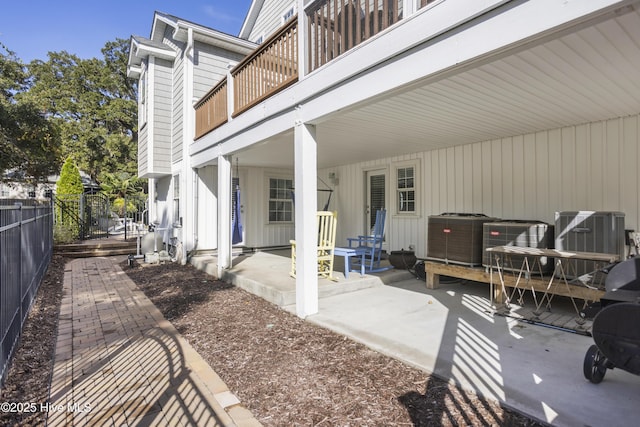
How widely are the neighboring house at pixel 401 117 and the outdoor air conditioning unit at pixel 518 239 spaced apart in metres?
1.00

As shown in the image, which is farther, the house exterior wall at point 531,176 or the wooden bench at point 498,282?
the house exterior wall at point 531,176

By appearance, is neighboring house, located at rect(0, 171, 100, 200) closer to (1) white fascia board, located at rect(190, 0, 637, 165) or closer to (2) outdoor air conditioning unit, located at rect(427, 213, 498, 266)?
(1) white fascia board, located at rect(190, 0, 637, 165)

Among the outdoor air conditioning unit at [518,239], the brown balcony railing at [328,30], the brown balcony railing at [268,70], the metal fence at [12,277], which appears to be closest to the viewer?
the metal fence at [12,277]

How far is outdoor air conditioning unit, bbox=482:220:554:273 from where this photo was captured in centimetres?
434

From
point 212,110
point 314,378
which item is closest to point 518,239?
point 314,378

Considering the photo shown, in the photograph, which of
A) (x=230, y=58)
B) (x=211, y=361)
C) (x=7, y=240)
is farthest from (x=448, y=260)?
(x=230, y=58)

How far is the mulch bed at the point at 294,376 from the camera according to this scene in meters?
2.16

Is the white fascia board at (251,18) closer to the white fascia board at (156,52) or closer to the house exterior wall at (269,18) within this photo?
the house exterior wall at (269,18)

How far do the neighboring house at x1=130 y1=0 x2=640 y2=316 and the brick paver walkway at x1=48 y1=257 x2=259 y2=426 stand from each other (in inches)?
63.3

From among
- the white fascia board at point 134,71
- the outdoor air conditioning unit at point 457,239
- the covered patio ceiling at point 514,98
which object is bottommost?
the outdoor air conditioning unit at point 457,239

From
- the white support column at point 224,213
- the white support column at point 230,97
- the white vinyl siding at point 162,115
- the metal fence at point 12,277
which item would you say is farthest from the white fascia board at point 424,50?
the white vinyl siding at point 162,115

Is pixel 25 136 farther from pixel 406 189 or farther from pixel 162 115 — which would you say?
pixel 406 189

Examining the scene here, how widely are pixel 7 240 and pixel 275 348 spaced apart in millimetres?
2643

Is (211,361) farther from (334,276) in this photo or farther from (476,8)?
(476,8)
